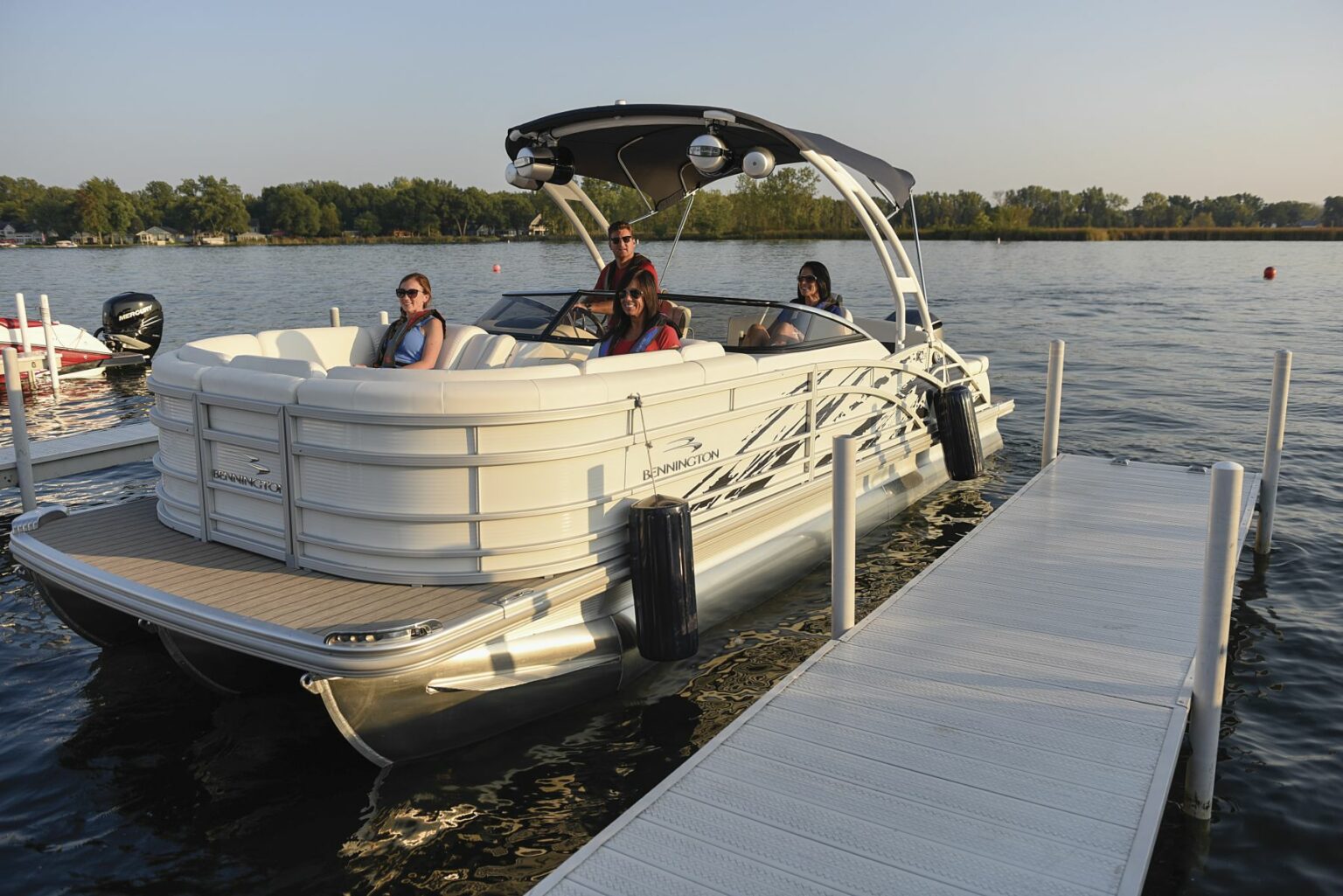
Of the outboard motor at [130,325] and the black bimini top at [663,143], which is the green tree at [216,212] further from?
the black bimini top at [663,143]

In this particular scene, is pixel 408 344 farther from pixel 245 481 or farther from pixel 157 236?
pixel 157 236

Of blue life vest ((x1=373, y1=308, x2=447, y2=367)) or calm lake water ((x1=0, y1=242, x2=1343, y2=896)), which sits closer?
calm lake water ((x1=0, y1=242, x2=1343, y2=896))

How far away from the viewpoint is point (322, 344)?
673cm

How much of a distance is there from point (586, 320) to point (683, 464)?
2.06 meters

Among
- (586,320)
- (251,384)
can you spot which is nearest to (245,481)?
(251,384)

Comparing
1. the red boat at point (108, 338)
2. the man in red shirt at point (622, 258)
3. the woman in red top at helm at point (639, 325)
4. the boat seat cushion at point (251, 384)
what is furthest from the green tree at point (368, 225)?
the boat seat cushion at point (251, 384)

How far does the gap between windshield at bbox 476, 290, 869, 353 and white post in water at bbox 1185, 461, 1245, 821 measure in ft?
10.5

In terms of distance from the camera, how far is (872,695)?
4.65m

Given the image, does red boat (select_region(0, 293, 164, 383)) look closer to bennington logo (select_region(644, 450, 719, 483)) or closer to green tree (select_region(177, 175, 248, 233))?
bennington logo (select_region(644, 450, 719, 483))

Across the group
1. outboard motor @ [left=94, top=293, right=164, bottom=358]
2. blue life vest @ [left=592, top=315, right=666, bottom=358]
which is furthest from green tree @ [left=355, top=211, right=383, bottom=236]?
blue life vest @ [left=592, top=315, right=666, bottom=358]

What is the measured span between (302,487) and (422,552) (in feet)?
2.31

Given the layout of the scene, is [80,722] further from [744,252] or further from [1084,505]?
[744,252]

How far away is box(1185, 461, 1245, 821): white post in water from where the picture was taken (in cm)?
421

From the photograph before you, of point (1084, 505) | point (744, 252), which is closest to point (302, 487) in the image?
point (1084, 505)
